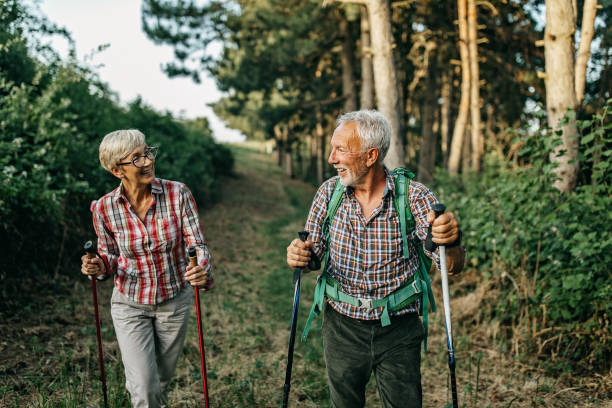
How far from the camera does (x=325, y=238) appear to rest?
2.87 m

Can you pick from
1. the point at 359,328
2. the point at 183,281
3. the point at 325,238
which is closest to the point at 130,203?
the point at 183,281

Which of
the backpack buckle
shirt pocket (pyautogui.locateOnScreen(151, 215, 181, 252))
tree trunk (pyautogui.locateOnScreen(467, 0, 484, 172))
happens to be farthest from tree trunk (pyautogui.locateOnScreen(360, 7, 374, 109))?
the backpack buckle

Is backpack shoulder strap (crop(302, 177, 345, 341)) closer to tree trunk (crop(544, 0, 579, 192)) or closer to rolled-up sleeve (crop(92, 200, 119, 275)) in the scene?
rolled-up sleeve (crop(92, 200, 119, 275))

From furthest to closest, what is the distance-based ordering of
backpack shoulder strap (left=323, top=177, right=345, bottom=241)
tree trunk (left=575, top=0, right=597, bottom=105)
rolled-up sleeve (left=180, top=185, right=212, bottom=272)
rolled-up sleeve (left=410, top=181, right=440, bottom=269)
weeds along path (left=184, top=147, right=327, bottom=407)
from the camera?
tree trunk (left=575, top=0, right=597, bottom=105)
weeds along path (left=184, top=147, right=327, bottom=407)
rolled-up sleeve (left=180, top=185, right=212, bottom=272)
backpack shoulder strap (left=323, top=177, right=345, bottom=241)
rolled-up sleeve (left=410, top=181, right=440, bottom=269)

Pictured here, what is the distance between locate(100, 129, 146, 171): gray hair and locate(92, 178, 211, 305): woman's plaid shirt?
201 mm

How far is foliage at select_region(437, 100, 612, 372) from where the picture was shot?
4.18 metres

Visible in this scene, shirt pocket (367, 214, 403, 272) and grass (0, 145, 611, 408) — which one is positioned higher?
shirt pocket (367, 214, 403, 272)

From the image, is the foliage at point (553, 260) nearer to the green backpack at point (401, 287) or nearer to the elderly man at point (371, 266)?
the green backpack at point (401, 287)

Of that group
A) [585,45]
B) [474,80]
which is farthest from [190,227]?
[474,80]

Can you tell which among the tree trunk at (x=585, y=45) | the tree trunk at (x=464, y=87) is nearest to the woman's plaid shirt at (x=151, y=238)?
the tree trunk at (x=585, y=45)

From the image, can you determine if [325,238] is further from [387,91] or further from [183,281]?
[387,91]

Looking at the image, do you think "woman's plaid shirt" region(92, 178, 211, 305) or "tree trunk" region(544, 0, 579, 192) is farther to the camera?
"tree trunk" region(544, 0, 579, 192)

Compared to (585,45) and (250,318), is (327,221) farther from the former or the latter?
(585,45)

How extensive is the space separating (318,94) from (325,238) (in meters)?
18.7
